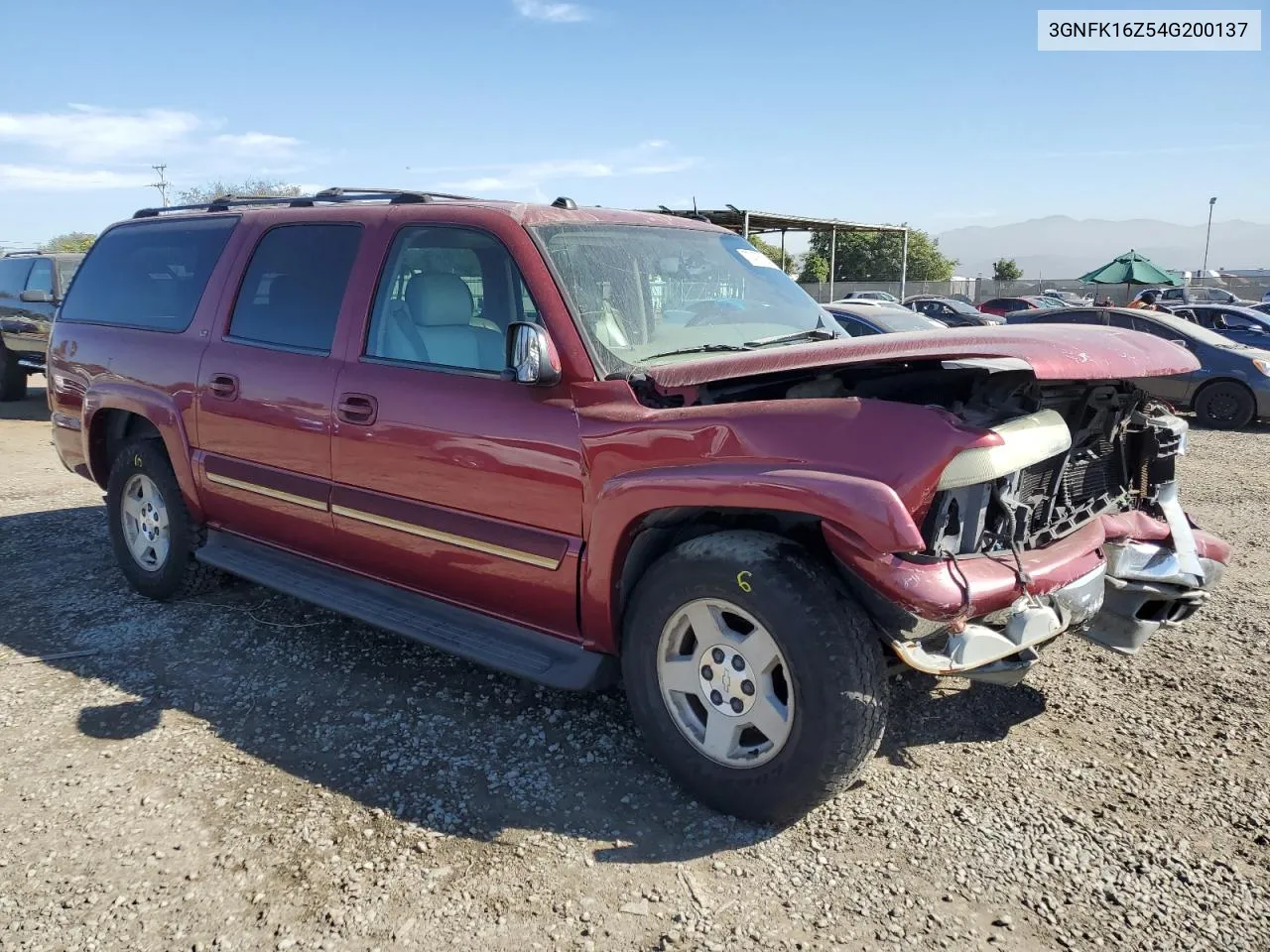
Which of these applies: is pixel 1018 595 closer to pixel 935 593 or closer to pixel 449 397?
pixel 935 593

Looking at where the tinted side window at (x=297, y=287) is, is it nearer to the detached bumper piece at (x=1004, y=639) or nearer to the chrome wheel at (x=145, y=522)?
the chrome wheel at (x=145, y=522)

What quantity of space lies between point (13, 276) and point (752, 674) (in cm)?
1381

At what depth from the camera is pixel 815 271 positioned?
170 feet

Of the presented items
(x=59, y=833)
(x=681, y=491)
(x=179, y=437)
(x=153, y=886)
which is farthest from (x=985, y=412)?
(x=179, y=437)

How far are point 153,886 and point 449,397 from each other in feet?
5.87

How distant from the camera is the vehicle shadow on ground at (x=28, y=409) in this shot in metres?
11.8

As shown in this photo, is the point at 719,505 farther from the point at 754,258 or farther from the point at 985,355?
the point at 754,258

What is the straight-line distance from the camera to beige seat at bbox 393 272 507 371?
3428 millimetres

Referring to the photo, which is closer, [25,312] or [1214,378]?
[1214,378]

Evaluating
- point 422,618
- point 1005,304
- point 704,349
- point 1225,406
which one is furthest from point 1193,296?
point 422,618

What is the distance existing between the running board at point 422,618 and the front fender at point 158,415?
318 mm

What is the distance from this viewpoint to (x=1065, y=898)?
2557 millimetres

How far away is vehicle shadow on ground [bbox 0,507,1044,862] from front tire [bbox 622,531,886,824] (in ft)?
0.65

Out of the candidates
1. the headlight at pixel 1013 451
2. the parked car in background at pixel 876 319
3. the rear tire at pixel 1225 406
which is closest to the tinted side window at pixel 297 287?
the headlight at pixel 1013 451
